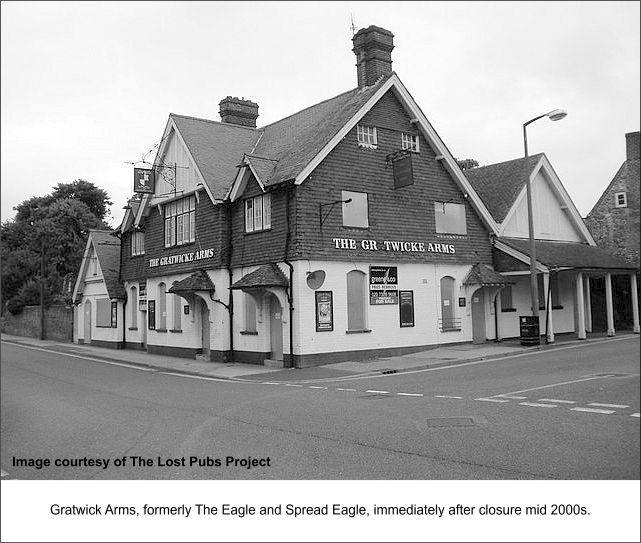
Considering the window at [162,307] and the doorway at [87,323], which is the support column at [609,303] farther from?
the doorway at [87,323]

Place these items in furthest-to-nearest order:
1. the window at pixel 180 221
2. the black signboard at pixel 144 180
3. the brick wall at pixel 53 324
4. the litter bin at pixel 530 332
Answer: the brick wall at pixel 53 324, the black signboard at pixel 144 180, the window at pixel 180 221, the litter bin at pixel 530 332

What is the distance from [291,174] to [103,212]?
109ft

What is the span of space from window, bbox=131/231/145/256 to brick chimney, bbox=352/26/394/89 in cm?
1336

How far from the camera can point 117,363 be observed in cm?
2652

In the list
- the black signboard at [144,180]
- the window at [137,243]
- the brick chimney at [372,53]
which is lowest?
the window at [137,243]

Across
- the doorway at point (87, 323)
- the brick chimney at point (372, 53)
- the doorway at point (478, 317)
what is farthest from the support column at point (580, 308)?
the doorway at point (87, 323)

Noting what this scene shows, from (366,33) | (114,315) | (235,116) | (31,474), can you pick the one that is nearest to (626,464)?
(31,474)

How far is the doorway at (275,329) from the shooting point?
22.3 m

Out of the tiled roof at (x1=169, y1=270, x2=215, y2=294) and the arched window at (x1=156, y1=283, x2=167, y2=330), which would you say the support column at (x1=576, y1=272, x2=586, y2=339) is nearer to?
the tiled roof at (x1=169, y1=270, x2=215, y2=294)

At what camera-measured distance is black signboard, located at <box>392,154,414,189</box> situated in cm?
2275

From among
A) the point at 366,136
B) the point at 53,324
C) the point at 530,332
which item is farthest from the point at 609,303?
the point at 53,324

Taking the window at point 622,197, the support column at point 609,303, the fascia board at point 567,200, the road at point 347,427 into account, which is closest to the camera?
the road at point 347,427

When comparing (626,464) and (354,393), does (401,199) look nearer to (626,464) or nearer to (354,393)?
(354,393)

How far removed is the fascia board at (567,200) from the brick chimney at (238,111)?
14.0 m
